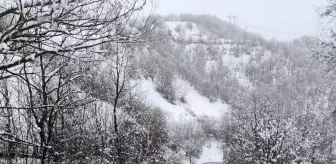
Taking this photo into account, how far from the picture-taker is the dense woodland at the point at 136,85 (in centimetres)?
329

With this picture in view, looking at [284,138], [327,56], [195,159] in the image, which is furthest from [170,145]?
[327,56]

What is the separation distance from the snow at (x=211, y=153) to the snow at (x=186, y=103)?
4842 mm

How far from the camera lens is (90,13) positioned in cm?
364

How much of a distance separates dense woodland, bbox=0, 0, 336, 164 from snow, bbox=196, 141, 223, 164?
2.67ft

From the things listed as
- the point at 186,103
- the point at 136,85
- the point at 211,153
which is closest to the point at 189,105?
the point at 186,103

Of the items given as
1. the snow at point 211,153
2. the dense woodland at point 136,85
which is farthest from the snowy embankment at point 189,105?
the dense woodland at point 136,85

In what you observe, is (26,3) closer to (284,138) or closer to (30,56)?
(30,56)

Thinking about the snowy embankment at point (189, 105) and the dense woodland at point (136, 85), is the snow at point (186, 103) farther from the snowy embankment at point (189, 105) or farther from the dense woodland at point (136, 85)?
the dense woodland at point (136, 85)

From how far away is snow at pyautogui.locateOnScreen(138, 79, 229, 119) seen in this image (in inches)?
1469

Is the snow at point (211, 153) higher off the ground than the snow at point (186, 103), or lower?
lower

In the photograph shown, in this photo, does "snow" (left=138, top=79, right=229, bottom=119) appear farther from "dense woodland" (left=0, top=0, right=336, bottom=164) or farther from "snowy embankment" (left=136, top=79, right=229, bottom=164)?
"dense woodland" (left=0, top=0, right=336, bottom=164)

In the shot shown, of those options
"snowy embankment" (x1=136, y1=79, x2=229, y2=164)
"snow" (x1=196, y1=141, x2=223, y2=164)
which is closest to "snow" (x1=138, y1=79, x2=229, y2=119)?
"snowy embankment" (x1=136, y1=79, x2=229, y2=164)

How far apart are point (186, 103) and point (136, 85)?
27.7 meters

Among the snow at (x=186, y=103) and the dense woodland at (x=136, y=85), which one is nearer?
the dense woodland at (x=136, y=85)
